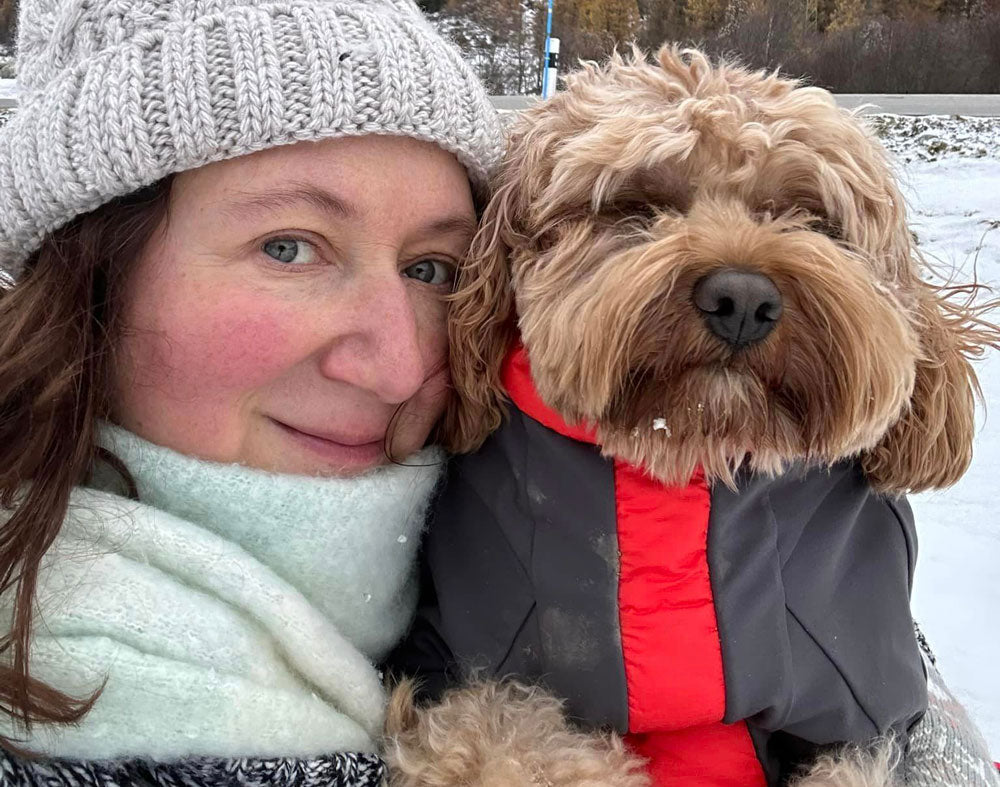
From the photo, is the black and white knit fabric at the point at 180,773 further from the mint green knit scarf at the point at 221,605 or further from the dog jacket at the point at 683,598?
the dog jacket at the point at 683,598

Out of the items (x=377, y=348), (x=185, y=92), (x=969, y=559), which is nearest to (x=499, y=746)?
(x=377, y=348)

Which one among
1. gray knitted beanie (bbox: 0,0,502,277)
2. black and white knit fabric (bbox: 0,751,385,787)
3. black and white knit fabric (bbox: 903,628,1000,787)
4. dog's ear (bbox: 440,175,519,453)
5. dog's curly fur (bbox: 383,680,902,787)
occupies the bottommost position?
black and white knit fabric (bbox: 903,628,1000,787)

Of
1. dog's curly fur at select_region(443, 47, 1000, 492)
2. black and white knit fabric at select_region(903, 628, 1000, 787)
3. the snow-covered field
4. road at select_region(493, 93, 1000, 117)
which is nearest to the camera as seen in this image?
dog's curly fur at select_region(443, 47, 1000, 492)

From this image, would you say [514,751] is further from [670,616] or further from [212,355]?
[212,355]

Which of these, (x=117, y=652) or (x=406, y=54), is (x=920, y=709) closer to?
(x=117, y=652)

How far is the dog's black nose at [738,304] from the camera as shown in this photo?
5.35ft

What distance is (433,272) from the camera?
2102 millimetres

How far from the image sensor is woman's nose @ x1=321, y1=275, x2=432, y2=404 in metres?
1.79

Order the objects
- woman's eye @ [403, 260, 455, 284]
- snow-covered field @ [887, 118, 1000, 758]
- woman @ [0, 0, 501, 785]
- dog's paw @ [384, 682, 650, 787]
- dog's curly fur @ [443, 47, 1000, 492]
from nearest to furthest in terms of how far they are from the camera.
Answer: woman @ [0, 0, 501, 785]
dog's curly fur @ [443, 47, 1000, 492]
dog's paw @ [384, 682, 650, 787]
woman's eye @ [403, 260, 455, 284]
snow-covered field @ [887, 118, 1000, 758]

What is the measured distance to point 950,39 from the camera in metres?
19.8

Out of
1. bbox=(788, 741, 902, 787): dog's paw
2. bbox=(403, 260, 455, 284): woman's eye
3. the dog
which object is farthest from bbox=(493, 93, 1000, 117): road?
bbox=(788, 741, 902, 787): dog's paw


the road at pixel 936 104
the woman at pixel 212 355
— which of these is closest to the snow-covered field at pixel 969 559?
the woman at pixel 212 355

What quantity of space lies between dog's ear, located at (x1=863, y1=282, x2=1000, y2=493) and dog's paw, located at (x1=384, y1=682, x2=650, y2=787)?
83cm

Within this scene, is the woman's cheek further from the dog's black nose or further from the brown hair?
the dog's black nose
